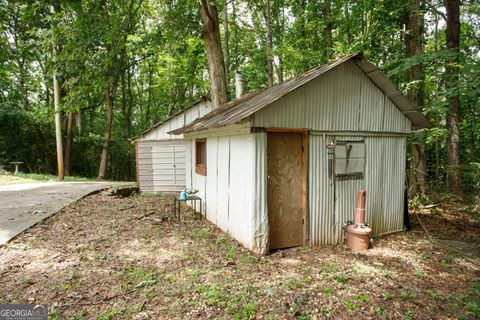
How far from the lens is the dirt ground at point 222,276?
342cm

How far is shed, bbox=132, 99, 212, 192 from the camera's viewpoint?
12.0 meters

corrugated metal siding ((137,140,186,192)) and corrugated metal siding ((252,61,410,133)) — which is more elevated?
corrugated metal siding ((252,61,410,133))

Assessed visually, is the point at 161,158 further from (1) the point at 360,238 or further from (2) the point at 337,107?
(1) the point at 360,238

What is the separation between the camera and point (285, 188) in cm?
539

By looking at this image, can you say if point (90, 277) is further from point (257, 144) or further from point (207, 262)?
point (257, 144)

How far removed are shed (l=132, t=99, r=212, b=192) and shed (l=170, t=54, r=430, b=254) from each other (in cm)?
585

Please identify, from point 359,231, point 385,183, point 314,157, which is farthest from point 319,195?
point 385,183

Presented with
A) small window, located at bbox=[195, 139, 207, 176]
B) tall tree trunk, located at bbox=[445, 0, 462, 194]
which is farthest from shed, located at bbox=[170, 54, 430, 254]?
tall tree trunk, located at bbox=[445, 0, 462, 194]

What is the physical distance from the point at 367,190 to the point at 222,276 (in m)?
3.92

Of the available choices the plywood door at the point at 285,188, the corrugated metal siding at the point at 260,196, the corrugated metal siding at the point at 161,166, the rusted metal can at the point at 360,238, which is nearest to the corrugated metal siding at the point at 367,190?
the plywood door at the point at 285,188

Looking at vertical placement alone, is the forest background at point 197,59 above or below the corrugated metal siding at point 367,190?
above

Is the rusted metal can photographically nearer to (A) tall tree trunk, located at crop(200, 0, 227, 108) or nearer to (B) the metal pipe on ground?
(B) the metal pipe on ground

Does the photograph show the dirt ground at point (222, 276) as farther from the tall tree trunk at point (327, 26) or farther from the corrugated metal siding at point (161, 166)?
the tall tree trunk at point (327, 26)

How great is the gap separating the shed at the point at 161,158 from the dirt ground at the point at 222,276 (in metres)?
5.65
